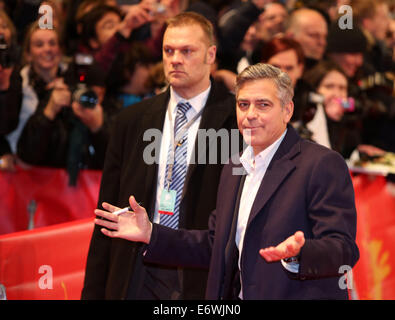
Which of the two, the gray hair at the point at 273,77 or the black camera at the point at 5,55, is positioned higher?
the black camera at the point at 5,55

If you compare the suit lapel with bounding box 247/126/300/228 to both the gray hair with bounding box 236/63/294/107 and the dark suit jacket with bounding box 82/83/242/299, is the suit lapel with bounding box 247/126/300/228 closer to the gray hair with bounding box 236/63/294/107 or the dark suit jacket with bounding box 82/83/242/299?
the gray hair with bounding box 236/63/294/107

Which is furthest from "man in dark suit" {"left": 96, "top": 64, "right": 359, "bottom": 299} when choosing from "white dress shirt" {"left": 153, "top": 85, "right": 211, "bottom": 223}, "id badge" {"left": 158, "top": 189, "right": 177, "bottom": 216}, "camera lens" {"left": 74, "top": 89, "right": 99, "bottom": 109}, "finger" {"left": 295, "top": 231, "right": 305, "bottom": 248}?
"camera lens" {"left": 74, "top": 89, "right": 99, "bottom": 109}

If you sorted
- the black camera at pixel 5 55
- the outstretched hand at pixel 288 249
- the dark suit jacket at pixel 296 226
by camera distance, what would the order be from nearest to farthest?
the outstretched hand at pixel 288 249, the dark suit jacket at pixel 296 226, the black camera at pixel 5 55

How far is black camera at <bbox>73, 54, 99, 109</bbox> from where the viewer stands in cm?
523

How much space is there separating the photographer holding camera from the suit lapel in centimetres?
229

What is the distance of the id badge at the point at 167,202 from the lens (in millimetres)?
4031

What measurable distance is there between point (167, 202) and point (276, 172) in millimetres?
966

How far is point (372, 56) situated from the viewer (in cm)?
856

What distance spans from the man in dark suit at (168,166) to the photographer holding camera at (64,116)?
106cm

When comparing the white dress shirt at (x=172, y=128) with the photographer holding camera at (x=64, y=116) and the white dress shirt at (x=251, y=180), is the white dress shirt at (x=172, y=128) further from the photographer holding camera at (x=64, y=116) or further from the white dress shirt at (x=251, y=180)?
the photographer holding camera at (x=64, y=116)

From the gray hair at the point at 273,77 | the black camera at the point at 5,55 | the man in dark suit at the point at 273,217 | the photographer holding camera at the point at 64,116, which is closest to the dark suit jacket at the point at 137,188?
the man in dark suit at the point at 273,217

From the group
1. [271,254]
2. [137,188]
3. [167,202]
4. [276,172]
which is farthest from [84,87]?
[271,254]

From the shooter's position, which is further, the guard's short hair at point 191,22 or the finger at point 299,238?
the guard's short hair at point 191,22

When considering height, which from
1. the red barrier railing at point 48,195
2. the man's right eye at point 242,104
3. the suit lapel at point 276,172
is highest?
the man's right eye at point 242,104
